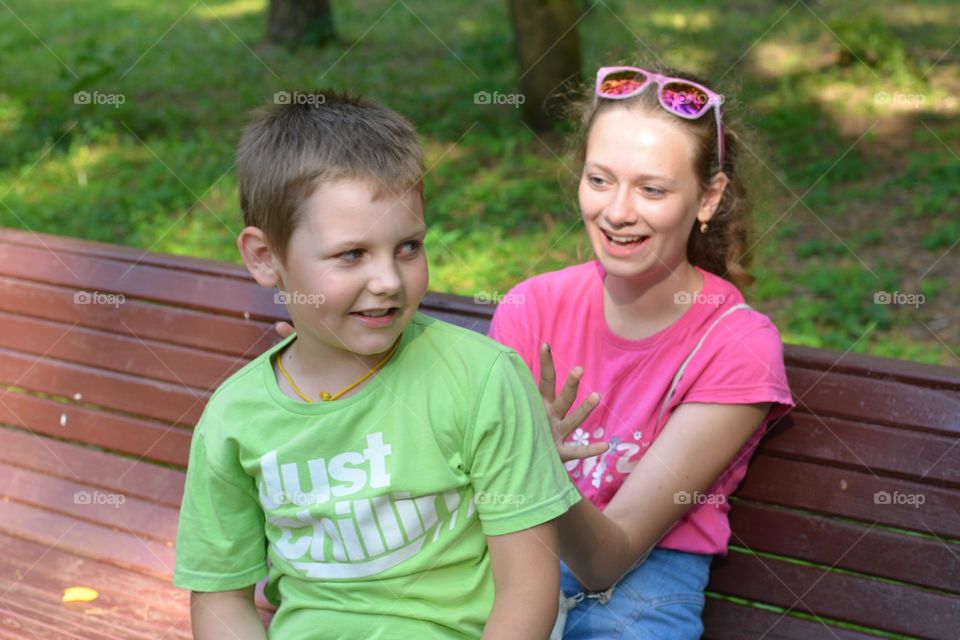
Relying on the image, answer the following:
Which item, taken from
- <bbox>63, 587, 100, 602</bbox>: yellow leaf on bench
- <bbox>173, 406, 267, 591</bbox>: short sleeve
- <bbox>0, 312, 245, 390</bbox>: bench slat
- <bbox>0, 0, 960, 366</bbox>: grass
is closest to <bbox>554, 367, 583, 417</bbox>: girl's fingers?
<bbox>173, 406, 267, 591</bbox>: short sleeve

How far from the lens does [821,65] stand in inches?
313

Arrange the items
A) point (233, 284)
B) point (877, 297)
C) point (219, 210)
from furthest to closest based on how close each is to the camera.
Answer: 1. point (219, 210)
2. point (877, 297)
3. point (233, 284)

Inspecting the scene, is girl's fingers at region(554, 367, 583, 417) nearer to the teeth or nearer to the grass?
the teeth

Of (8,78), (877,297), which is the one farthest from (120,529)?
(8,78)

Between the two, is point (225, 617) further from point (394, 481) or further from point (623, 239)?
point (623, 239)

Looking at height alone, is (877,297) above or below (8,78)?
below

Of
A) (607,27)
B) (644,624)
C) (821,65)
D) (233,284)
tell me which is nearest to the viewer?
(644,624)

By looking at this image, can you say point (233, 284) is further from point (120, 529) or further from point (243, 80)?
point (243, 80)

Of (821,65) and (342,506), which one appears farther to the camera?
(821,65)

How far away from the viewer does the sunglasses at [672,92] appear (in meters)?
2.39

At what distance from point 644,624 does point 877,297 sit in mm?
2865

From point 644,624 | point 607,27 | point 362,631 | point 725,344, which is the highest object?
point 607,27

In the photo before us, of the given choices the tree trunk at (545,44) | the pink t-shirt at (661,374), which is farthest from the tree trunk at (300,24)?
the pink t-shirt at (661,374)

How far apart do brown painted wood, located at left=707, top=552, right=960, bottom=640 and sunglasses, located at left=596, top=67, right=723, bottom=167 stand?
0.92 metres
